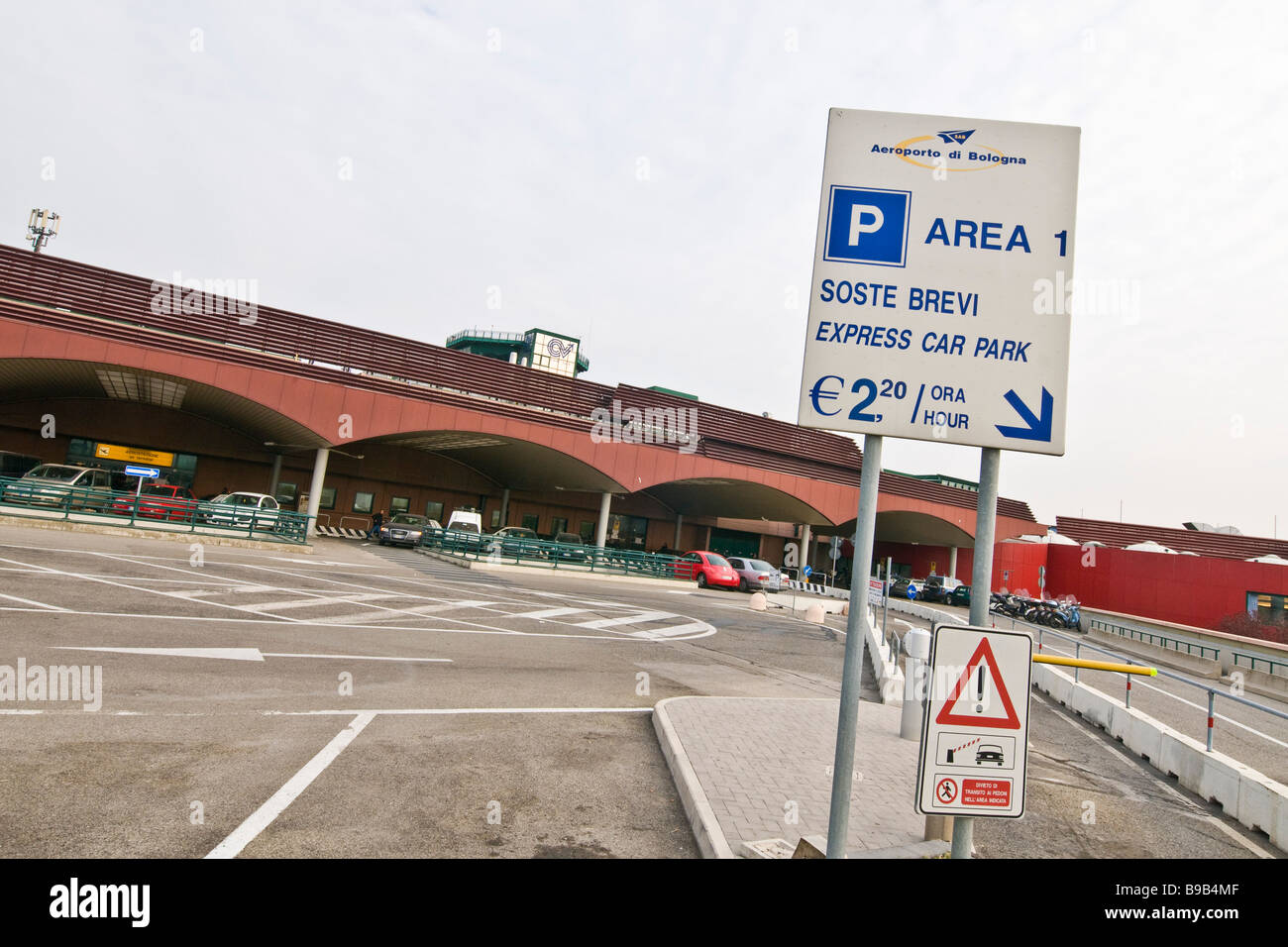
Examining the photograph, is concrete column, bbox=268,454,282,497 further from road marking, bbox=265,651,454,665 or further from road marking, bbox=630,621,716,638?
road marking, bbox=265,651,454,665

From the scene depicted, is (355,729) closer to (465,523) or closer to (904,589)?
(465,523)

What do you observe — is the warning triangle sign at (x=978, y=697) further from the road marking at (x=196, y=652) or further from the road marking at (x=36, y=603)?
the road marking at (x=36, y=603)

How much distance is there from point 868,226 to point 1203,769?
315 inches

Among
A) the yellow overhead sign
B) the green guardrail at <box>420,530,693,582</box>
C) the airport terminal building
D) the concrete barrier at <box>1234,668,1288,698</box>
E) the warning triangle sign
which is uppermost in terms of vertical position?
the airport terminal building

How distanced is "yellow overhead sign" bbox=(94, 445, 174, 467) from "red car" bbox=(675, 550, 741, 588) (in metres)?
24.7

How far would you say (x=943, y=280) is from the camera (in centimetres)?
325

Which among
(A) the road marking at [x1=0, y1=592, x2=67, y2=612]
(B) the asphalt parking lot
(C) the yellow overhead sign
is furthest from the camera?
(C) the yellow overhead sign

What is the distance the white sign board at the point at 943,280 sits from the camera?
3150 mm

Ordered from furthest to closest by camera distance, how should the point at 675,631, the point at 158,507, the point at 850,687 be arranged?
the point at 158,507 < the point at 675,631 < the point at 850,687

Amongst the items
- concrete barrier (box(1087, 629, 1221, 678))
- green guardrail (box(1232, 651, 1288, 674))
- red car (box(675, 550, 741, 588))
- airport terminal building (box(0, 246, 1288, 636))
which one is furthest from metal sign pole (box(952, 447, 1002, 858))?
red car (box(675, 550, 741, 588))

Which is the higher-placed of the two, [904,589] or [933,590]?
[933,590]

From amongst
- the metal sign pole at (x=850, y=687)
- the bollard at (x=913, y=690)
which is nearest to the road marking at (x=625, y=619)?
the bollard at (x=913, y=690)

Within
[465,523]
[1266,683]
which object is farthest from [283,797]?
[465,523]

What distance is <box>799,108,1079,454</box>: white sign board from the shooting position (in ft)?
10.3
